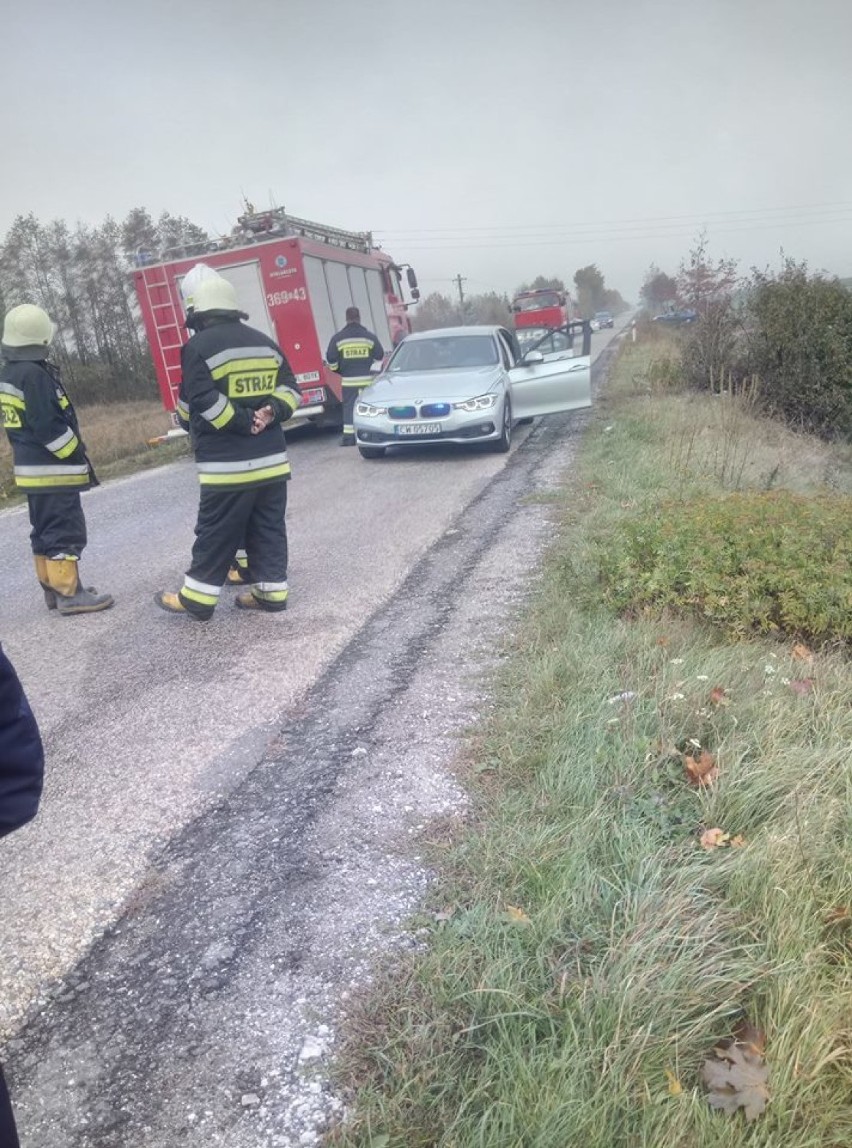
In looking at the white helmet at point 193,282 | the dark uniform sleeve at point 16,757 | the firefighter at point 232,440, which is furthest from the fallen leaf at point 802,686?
the white helmet at point 193,282

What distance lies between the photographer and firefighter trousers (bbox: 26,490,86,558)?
537cm

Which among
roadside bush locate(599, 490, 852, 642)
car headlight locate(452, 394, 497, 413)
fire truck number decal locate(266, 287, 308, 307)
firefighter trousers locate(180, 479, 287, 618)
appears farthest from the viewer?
fire truck number decal locate(266, 287, 308, 307)

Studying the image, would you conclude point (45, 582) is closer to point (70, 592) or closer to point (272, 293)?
point (70, 592)

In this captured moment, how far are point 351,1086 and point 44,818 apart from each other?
5.71ft

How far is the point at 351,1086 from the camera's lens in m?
1.82

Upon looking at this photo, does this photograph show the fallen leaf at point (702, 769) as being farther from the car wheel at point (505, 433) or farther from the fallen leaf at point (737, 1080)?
the car wheel at point (505, 433)

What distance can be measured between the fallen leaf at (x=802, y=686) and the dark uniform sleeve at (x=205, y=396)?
121 inches

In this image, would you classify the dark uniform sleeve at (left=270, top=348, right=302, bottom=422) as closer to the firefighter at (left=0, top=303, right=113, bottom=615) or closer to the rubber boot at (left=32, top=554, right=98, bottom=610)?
the firefighter at (left=0, top=303, right=113, bottom=615)

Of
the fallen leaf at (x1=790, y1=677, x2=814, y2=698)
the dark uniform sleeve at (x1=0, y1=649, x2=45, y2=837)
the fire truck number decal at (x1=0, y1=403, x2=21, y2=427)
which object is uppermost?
the fire truck number decal at (x1=0, y1=403, x2=21, y2=427)

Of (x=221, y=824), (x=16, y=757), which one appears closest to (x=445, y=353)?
(x=221, y=824)

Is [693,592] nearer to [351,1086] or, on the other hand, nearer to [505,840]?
[505,840]

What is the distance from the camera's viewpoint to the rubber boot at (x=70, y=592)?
5.39 metres

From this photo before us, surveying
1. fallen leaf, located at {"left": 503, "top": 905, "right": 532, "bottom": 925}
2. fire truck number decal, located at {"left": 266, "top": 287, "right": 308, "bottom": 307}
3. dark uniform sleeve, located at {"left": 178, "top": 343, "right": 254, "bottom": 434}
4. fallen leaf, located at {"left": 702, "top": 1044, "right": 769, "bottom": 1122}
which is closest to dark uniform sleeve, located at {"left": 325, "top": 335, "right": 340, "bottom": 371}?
fire truck number decal, located at {"left": 266, "top": 287, "right": 308, "bottom": 307}

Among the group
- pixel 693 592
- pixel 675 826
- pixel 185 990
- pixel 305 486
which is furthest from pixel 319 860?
pixel 305 486
